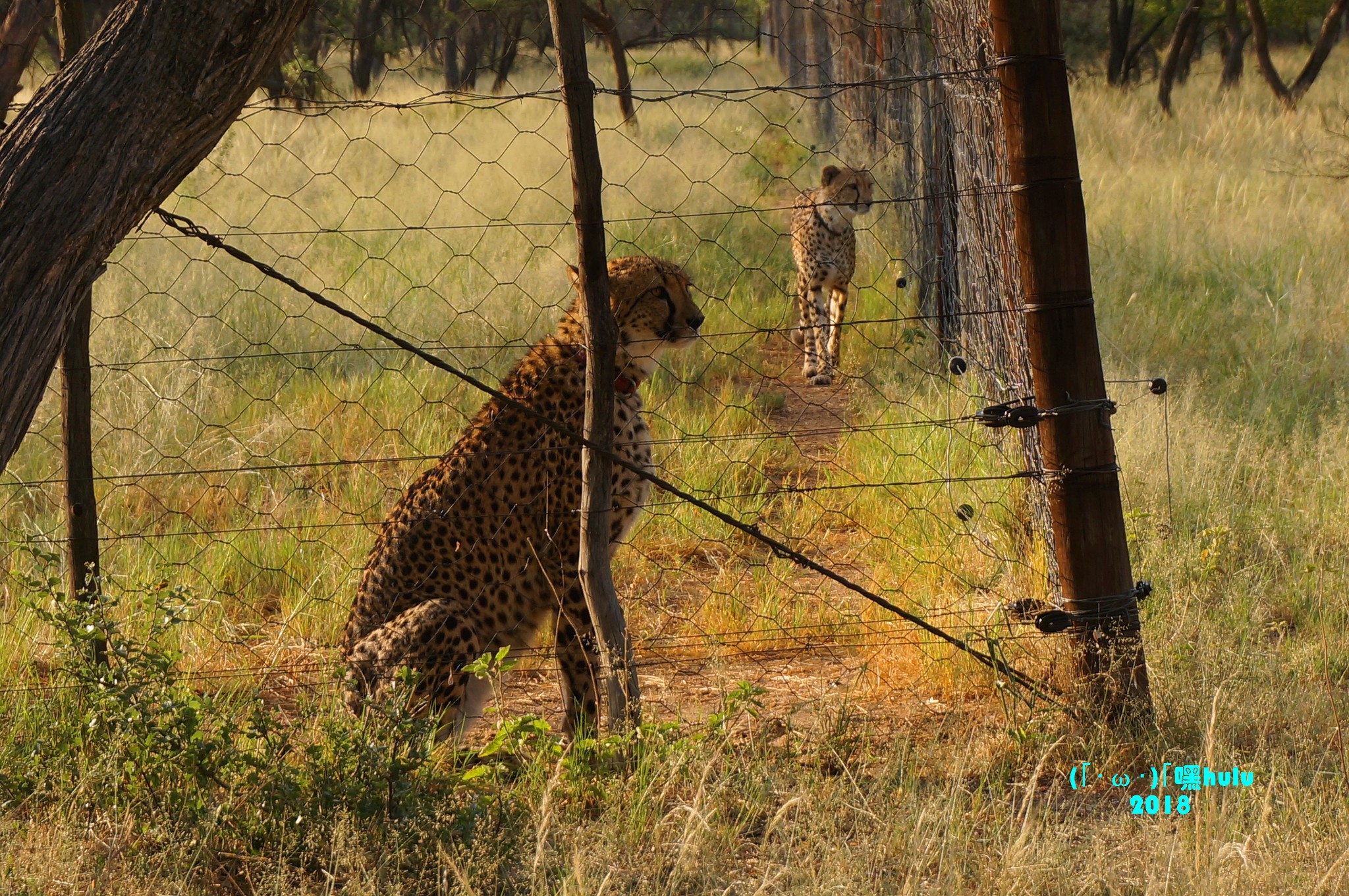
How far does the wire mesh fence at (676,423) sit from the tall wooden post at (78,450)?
0.09 meters

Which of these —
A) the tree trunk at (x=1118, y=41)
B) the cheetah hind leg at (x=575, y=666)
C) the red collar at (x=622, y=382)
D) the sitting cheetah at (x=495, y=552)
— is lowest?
the cheetah hind leg at (x=575, y=666)

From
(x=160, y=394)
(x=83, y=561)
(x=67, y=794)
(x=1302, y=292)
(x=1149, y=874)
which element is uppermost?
(x=1302, y=292)

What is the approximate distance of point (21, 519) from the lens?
168 inches

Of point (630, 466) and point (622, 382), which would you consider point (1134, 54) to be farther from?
point (630, 466)

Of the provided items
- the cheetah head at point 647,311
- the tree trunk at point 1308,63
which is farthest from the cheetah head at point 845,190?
the tree trunk at point 1308,63

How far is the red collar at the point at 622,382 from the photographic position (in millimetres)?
3303

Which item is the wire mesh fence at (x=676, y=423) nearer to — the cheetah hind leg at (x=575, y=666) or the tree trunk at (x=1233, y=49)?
the cheetah hind leg at (x=575, y=666)

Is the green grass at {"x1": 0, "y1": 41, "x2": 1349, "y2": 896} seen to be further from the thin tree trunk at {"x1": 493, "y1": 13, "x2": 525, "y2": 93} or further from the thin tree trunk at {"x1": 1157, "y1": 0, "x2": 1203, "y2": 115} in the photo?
the thin tree trunk at {"x1": 1157, "y1": 0, "x2": 1203, "y2": 115}

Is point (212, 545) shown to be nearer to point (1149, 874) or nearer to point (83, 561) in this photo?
point (83, 561)

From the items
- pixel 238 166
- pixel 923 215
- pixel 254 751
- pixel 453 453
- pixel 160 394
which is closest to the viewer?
pixel 254 751

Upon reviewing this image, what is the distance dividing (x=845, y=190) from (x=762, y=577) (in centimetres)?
421

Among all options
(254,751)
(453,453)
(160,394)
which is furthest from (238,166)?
(254,751)

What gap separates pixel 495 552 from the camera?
10.6ft

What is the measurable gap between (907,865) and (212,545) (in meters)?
2.66
